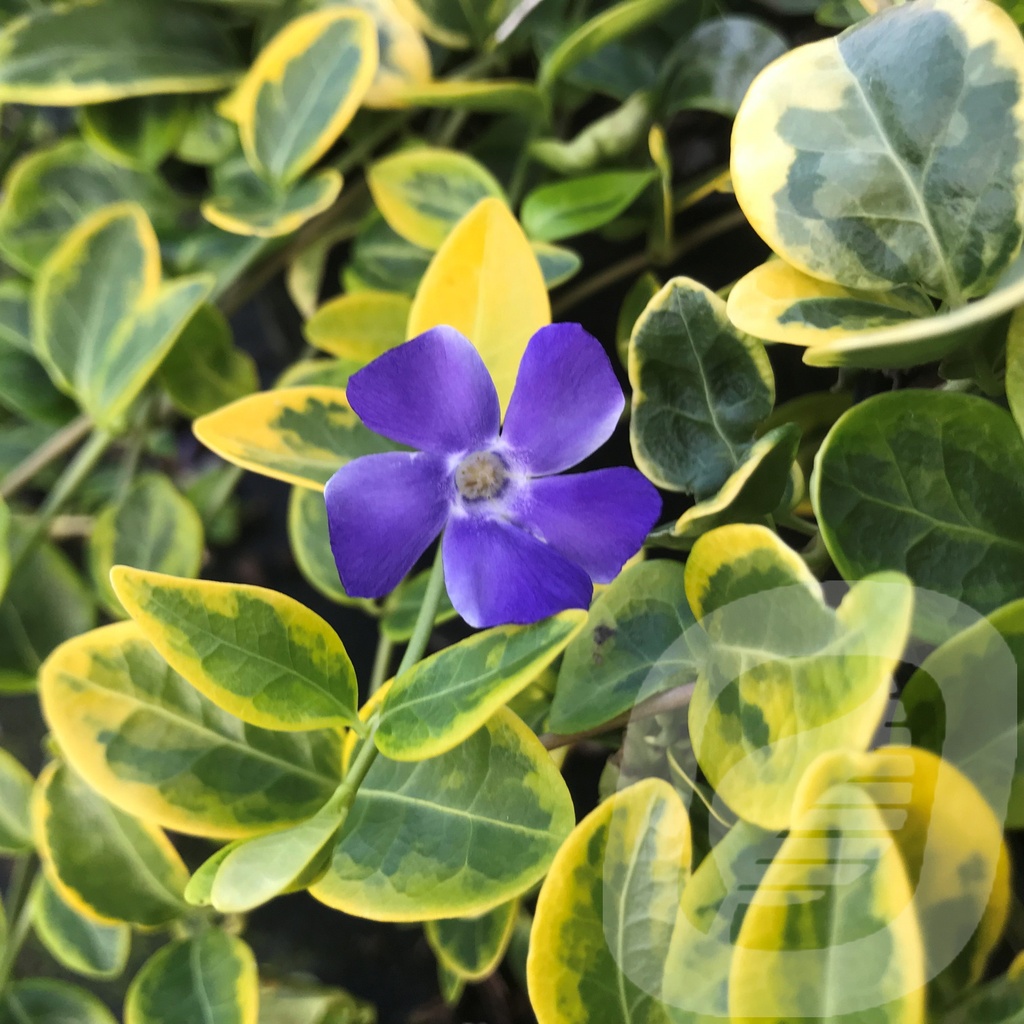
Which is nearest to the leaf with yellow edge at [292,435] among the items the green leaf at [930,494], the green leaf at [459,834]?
the green leaf at [459,834]

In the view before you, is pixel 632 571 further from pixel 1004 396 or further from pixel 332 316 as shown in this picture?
pixel 332 316

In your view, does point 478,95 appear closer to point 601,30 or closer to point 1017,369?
point 601,30

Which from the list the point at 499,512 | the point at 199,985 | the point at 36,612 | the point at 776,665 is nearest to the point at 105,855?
the point at 199,985

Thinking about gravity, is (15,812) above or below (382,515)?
below

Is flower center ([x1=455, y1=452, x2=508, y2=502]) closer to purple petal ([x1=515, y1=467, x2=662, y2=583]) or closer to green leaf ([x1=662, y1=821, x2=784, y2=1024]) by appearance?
purple petal ([x1=515, y1=467, x2=662, y2=583])

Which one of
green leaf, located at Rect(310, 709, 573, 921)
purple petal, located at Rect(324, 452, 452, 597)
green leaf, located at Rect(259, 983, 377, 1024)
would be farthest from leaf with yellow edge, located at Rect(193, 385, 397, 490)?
green leaf, located at Rect(259, 983, 377, 1024)

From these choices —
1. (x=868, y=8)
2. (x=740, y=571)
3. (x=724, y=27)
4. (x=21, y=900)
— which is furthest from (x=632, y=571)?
(x=21, y=900)
